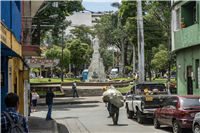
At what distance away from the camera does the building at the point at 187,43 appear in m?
21.7

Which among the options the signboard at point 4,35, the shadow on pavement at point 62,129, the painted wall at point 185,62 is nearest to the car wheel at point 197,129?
the shadow on pavement at point 62,129

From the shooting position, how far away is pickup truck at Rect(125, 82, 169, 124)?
1411 cm

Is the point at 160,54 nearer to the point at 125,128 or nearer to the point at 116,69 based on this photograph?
the point at 116,69

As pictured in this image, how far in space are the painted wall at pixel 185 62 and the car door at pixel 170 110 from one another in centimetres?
1061

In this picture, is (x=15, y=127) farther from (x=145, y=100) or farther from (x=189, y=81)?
(x=189, y=81)

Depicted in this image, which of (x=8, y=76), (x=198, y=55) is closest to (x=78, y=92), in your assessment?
(x=198, y=55)

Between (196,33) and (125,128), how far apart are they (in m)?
10.7

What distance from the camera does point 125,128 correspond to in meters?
13.0

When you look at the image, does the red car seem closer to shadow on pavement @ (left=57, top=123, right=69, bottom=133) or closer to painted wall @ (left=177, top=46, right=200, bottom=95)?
shadow on pavement @ (left=57, top=123, right=69, bottom=133)

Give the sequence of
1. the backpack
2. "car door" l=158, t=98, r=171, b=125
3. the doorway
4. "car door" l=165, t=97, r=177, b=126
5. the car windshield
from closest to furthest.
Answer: the backpack
the car windshield
"car door" l=165, t=97, r=177, b=126
"car door" l=158, t=98, r=171, b=125
the doorway

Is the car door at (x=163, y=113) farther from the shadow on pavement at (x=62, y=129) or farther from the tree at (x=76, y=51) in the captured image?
the tree at (x=76, y=51)

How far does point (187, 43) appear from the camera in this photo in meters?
22.6

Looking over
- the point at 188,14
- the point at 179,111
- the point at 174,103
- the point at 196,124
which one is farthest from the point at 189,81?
the point at 196,124

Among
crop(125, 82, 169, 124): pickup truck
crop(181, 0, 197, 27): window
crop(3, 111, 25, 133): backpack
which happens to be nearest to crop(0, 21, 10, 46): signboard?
crop(3, 111, 25, 133): backpack
